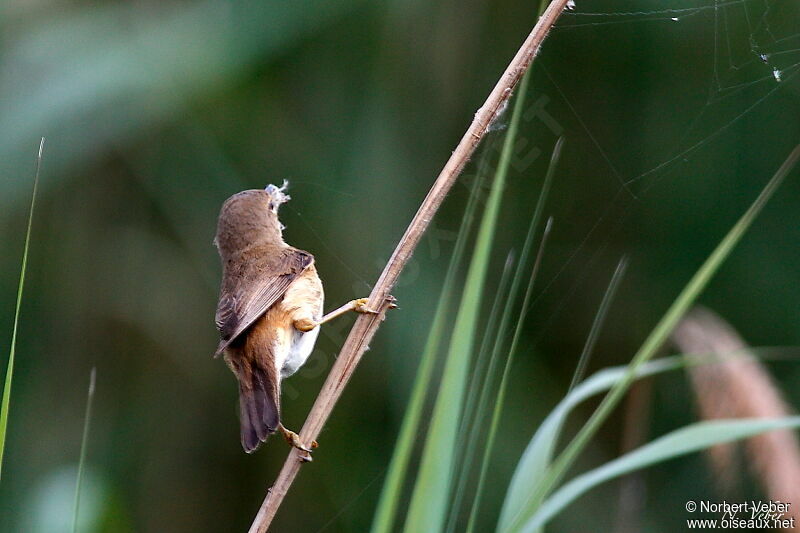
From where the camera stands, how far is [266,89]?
3.15 m

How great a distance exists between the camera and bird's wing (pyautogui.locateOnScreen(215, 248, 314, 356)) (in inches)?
78.0

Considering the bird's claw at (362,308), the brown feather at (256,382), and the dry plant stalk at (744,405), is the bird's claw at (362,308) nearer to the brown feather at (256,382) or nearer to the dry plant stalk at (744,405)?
the brown feather at (256,382)

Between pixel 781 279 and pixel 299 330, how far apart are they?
5.97 feet

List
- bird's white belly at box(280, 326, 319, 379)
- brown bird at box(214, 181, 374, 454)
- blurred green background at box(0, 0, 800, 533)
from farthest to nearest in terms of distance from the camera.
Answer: blurred green background at box(0, 0, 800, 533), bird's white belly at box(280, 326, 319, 379), brown bird at box(214, 181, 374, 454)

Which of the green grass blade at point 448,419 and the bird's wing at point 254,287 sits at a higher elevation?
the bird's wing at point 254,287

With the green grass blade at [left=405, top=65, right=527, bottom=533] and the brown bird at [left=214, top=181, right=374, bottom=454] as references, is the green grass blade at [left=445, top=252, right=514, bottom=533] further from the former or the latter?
the brown bird at [left=214, top=181, right=374, bottom=454]

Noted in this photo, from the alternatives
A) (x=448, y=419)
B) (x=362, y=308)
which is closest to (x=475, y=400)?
(x=448, y=419)

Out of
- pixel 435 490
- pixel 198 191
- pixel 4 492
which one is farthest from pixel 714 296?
pixel 4 492

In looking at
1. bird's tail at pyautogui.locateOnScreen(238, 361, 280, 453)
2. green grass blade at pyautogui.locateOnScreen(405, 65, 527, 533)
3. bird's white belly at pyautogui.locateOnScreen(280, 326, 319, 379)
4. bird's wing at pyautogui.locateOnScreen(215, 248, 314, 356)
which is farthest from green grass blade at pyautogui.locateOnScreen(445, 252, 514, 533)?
bird's white belly at pyautogui.locateOnScreen(280, 326, 319, 379)

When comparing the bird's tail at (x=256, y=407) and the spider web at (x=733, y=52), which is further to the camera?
the spider web at (x=733, y=52)

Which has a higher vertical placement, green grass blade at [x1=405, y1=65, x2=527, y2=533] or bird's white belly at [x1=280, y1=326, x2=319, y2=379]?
bird's white belly at [x1=280, y1=326, x2=319, y2=379]

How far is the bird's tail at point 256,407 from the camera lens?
1.74 meters

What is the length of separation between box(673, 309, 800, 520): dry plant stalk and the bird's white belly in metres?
0.99

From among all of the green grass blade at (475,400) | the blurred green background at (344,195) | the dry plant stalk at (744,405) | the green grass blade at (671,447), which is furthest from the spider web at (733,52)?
the green grass blade at (475,400)
